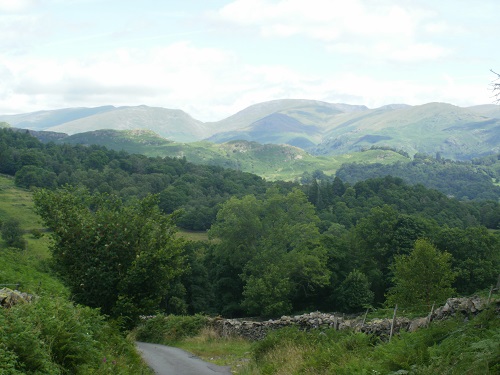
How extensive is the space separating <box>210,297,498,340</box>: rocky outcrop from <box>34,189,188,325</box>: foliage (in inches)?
258

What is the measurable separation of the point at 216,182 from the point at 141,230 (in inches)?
6964

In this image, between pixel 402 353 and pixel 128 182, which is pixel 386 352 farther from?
pixel 128 182

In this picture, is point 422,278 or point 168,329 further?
point 422,278

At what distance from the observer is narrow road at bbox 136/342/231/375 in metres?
18.3

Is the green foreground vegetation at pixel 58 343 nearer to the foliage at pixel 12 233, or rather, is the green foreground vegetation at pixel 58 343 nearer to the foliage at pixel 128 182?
the foliage at pixel 12 233

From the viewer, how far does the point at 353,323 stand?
19594mm

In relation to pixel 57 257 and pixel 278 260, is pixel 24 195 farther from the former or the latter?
pixel 57 257

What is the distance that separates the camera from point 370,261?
72000 millimetres

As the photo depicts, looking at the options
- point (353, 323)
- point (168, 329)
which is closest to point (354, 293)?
point (168, 329)

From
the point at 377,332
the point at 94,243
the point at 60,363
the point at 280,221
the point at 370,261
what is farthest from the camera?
the point at 280,221

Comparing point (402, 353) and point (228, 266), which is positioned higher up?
point (402, 353)

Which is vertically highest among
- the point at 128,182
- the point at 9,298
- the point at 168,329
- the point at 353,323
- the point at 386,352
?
the point at 9,298

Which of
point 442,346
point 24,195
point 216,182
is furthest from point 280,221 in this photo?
point 216,182

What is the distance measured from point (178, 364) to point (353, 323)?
7.08 meters
